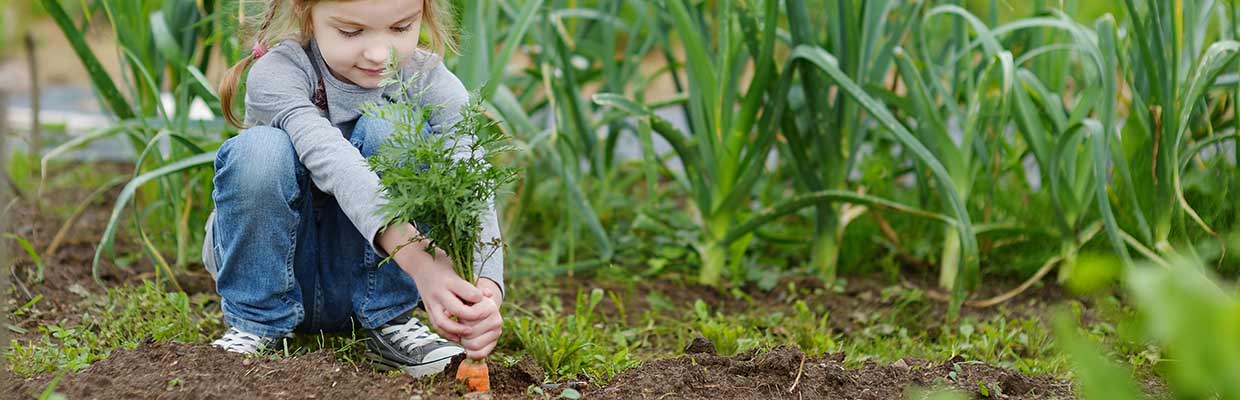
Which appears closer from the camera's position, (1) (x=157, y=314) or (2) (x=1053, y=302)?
(1) (x=157, y=314)

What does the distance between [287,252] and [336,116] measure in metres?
0.21

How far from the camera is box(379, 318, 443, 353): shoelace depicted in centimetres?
181

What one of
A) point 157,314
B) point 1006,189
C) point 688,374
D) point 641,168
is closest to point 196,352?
point 157,314

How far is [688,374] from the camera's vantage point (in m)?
1.64

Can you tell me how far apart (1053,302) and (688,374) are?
1.00 m

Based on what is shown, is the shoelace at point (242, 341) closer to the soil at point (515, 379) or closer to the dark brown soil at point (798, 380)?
the soil at point (515, 379)

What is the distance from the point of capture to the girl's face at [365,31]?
1.58 m

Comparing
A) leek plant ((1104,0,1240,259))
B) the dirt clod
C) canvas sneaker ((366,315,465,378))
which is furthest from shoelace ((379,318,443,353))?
leek plant ((1104,0,1240,259))

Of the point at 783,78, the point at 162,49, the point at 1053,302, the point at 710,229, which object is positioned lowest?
the point at 1053,302

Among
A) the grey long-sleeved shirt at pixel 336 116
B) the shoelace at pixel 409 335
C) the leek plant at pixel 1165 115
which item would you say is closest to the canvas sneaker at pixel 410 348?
the shoelace at pixel 409 335

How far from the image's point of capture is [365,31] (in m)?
1.61

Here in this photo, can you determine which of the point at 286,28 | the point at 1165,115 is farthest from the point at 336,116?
the point at 1165,115

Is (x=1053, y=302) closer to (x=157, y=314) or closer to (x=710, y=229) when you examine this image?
(x=710, y=229)

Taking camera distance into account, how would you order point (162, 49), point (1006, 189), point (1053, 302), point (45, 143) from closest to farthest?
point (162, 49), point (1053, 302), point (1006, 189), point (45, 143)
